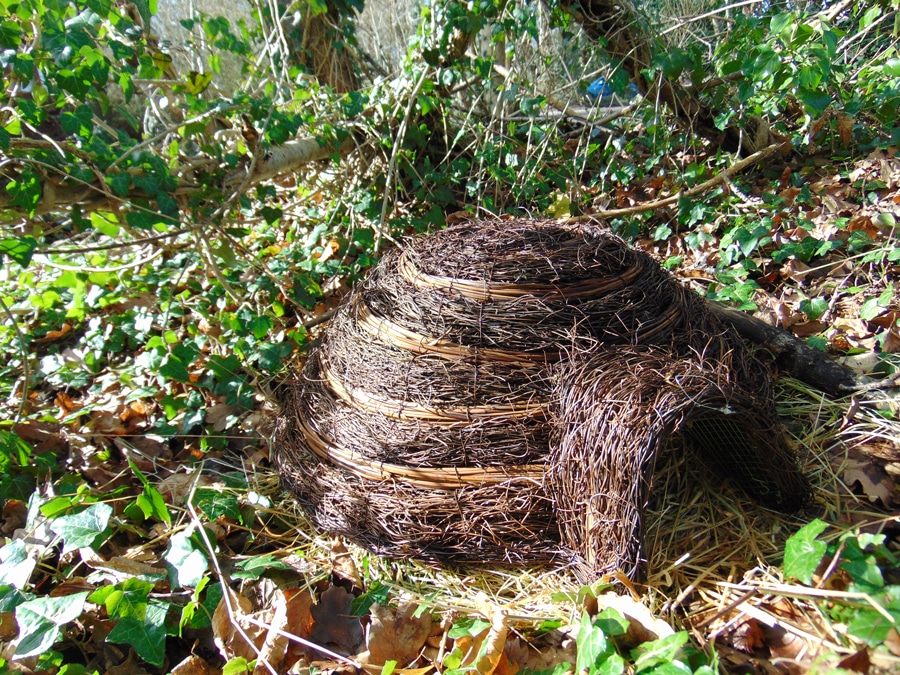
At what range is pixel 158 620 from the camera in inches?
61.0

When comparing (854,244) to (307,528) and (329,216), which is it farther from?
(329,216)

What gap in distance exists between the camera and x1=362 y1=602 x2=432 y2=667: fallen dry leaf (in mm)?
1480

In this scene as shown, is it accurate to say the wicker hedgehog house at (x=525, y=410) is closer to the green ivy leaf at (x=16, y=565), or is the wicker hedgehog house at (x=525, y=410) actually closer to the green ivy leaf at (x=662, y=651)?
the green ivy leaf at (x=662, y=651)

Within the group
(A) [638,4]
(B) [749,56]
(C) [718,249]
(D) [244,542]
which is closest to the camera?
(D) [244,542]

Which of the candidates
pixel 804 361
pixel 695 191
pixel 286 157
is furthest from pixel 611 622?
pixel 695 191

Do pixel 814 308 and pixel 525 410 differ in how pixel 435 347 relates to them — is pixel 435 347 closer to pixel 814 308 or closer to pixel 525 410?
pixel 525 410

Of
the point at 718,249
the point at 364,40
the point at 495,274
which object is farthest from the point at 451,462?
the point at 364,40

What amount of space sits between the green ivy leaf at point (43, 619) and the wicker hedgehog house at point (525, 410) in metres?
0.71

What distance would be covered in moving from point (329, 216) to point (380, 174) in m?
0.49

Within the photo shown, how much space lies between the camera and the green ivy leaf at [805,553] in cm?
116

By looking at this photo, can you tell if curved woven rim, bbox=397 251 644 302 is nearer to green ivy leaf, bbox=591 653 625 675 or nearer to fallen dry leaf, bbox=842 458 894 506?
fallen dry leaf, bbox=842 458 894 506

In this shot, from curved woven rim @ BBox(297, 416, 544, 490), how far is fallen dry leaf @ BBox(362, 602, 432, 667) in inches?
14.8

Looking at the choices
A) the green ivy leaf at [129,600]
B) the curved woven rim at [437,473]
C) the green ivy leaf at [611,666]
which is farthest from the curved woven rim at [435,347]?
the green ivy leaf at [129,600]

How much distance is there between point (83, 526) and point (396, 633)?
1.11 m
